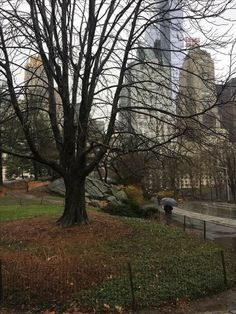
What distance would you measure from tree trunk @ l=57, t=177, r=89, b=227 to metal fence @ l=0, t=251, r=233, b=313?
5686mm

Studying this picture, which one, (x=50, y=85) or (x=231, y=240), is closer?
(x=50, y=85)

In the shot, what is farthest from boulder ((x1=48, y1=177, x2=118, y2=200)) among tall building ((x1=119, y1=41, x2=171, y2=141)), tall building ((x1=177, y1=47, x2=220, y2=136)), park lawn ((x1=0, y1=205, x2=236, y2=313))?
park lawn ((x1=0, y1=205, x2=236, y2=313))

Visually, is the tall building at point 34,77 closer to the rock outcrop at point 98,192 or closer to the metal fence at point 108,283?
the metal fence at point 108,283

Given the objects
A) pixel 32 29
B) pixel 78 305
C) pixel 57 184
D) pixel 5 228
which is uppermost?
pixel 32 29

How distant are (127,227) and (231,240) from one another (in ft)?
20.6

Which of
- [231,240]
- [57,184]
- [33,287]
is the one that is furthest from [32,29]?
[57,184]

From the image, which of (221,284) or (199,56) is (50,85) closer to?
(199,56)

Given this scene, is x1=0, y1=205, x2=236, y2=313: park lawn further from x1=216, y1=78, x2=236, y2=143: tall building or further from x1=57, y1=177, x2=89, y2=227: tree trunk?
x1=216, y1=78, x2=236, y2=143: tall building

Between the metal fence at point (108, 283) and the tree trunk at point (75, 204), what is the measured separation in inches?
224

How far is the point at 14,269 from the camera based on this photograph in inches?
445

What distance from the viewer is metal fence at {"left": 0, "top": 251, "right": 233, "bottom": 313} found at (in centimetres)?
993

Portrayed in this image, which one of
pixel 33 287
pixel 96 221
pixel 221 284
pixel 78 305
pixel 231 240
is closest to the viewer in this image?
pixel 78 305

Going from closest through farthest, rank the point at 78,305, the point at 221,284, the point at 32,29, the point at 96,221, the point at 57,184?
the point at 78,305
the point at 221,284
the point at 32,29
the point at 96,221
the point at 57,184

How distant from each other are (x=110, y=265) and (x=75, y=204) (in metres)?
6.02
